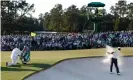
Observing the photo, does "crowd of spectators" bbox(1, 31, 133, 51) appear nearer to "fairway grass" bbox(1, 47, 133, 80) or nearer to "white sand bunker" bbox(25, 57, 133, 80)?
"fairway grass" bbox(1, 47, 133, 80)

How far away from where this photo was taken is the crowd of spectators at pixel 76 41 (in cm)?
613

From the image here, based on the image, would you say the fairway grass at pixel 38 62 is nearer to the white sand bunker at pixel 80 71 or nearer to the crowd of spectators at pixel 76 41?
the crowd of spectators at pixel 76 41

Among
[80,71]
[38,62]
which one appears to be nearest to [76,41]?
[38,62]

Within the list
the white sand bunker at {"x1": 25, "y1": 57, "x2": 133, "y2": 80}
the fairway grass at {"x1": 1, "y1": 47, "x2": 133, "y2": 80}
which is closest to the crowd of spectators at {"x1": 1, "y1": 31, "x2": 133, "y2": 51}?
the fairway grass at {"x1": 1, "y1": 47, "x2": 133, "y2": 80}

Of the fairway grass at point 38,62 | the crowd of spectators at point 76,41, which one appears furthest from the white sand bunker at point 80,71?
the crowd of spectators at point 76,41

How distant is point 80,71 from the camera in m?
3.58

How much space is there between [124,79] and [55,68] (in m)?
0.72

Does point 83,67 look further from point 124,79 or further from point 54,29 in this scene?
point 54,29

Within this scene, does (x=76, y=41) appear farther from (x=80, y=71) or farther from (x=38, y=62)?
(x=80, y=71)

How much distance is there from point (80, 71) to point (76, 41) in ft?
13.9

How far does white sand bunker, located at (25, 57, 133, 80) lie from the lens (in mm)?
3460

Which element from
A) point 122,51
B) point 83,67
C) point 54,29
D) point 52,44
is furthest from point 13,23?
point 83,67

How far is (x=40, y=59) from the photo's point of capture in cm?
904

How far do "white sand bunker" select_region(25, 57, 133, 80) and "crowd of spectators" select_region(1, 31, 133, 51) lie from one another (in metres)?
1.90
